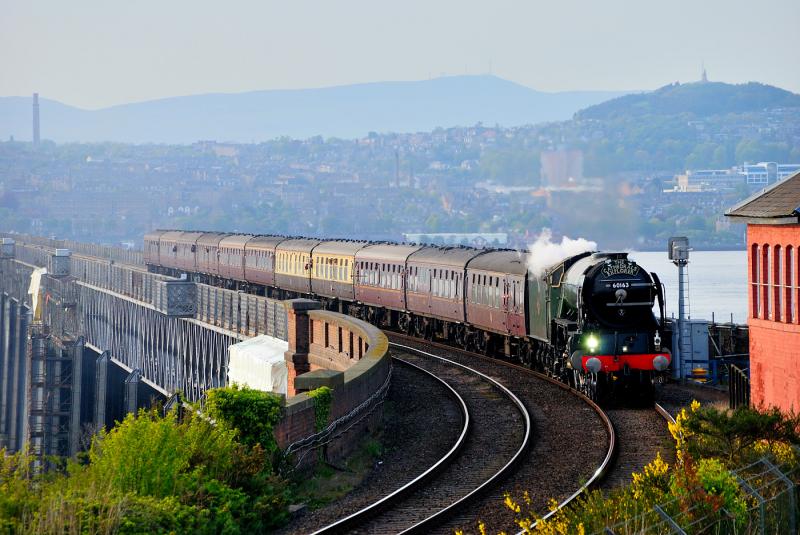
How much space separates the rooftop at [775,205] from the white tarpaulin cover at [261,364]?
1247 centimetres

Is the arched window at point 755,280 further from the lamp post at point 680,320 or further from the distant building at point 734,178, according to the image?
the distant building at point 734,178

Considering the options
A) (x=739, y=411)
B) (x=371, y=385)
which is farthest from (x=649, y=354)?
(x=739, y=411)

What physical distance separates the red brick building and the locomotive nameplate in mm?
2422

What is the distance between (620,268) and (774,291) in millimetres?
3792

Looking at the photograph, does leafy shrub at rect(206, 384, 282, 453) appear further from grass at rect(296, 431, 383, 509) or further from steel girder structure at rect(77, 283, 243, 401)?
steel girder structure at rect(77, 283, 243, 401)

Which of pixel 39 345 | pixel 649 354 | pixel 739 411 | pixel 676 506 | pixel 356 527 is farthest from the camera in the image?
pixel 39 345

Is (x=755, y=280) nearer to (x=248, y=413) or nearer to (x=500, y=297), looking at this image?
(x=500, y=297)

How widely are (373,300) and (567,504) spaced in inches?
1359

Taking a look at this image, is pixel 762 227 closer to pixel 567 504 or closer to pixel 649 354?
pixel 649 354

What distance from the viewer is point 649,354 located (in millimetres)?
28703

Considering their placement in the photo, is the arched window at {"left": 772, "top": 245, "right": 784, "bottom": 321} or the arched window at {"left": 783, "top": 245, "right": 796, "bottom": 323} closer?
the arched window at {"left": 783, "top": 245, "right": 796, "bottom": 323}

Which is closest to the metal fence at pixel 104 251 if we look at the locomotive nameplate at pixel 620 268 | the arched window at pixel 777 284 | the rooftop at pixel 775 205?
the locomotive nameplate at pixel 620 268

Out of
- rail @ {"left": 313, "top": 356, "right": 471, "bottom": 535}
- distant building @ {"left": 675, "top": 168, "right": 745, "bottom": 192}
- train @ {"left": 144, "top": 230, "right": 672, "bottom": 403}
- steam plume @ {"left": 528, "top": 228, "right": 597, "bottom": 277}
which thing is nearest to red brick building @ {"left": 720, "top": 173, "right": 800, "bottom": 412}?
train @ {"left": 144, "top": 230, "right": 672, "bottom": 403}

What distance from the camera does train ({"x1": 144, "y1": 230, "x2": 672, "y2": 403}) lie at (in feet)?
94.1
